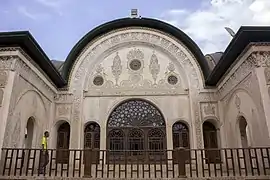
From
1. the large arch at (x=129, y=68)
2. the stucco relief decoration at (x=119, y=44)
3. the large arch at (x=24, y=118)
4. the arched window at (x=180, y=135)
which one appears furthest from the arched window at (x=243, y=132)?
the large arch at (x=24, y=118)

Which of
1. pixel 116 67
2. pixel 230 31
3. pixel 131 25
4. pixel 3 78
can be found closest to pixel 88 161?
pixel 3 78

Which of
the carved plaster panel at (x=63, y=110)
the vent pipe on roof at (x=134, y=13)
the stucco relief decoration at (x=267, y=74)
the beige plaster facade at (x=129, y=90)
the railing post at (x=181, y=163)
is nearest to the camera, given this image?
the railing post at (x=181, y=163)

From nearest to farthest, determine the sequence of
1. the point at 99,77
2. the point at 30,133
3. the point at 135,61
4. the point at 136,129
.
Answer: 1. the point at 30,133
2. the point at 136,129
3. the point at 99,77
4. the point at 135,61

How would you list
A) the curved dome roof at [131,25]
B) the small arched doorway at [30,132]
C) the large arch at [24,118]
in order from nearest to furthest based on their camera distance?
1. the large arch at [24,118]
2. the small arched doorway at [30,132]
3. the curved dome roof at [131,25]

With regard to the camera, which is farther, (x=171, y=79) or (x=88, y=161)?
(x=171, y=79)

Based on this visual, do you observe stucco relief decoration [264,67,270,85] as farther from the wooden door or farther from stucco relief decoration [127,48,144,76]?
stucco relief decoration [127,48,144,76]

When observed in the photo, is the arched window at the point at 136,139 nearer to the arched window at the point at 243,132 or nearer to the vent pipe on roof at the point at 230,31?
the arched window at the point at 243,132

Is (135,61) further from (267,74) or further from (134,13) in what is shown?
(267,74)

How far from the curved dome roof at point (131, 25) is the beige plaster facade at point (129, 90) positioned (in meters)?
0.17

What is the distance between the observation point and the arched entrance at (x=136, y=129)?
9.69 metres

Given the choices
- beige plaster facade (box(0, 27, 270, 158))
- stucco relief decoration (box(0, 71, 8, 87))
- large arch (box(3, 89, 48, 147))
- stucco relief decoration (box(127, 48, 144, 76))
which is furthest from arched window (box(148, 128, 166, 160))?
stucco relief decoration (box(0, 71, 8, 87))

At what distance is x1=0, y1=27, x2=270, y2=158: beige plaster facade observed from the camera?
24.4 ft

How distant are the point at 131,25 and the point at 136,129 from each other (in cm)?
393

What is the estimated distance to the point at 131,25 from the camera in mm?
10781
